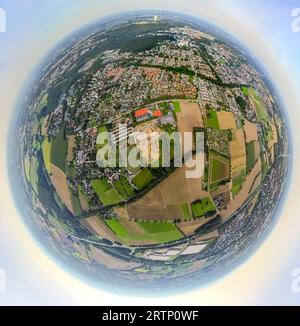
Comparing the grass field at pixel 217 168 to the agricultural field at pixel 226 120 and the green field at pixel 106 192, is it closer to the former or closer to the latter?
the agricultural field at pixel 226 120

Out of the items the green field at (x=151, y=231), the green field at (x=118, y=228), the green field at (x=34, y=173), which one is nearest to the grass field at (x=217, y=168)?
the green field at (x=151, y=231)

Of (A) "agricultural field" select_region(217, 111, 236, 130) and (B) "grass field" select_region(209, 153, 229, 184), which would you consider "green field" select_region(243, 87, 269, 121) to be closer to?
(A) "agricultural field" select_region(217, 111, 236, 130)

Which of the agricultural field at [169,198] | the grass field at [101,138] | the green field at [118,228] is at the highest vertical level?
the grass field at [101,138]

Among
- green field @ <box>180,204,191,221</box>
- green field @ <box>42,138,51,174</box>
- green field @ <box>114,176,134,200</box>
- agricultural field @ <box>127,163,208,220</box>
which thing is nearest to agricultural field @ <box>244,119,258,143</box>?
agricultural field @ <box>127,163,208,220</box>

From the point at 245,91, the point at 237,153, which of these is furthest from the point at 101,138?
the point at 245,91

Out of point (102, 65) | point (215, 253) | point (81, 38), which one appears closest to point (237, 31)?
point (81, 38)

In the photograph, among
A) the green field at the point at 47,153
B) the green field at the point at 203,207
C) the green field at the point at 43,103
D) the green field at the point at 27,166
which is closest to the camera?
the green field at the point at 203,207

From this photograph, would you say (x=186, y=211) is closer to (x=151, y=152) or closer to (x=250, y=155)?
(x=151, y=152)
